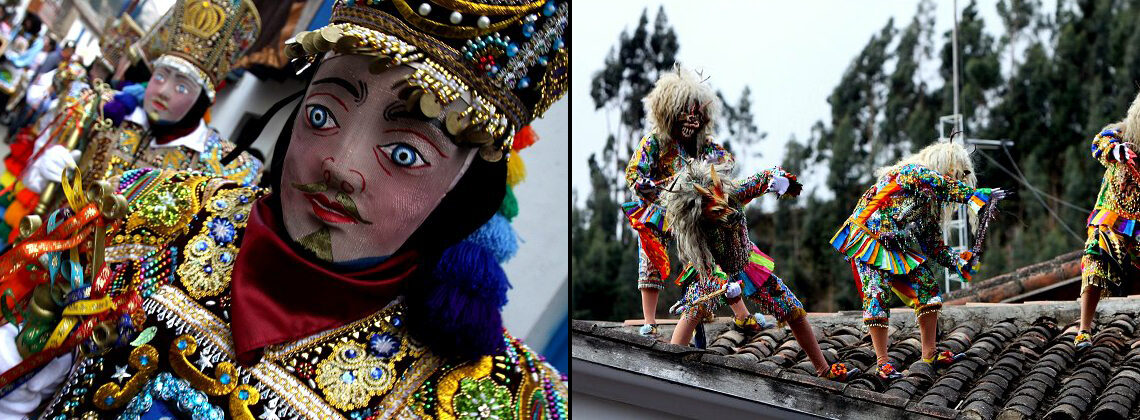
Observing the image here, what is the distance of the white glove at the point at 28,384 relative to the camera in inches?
97.0

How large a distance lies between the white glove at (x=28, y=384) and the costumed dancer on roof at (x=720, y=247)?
218 centimetres

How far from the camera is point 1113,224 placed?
4.84 m

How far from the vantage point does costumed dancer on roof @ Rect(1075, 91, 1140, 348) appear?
465 cm

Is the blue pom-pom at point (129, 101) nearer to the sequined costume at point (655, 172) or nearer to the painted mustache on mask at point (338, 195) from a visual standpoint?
the sequined costume at point (655, 172)

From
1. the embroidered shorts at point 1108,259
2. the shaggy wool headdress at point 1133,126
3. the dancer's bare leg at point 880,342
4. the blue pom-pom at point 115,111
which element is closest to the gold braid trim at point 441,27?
the dancer's bare leg at point 880,342

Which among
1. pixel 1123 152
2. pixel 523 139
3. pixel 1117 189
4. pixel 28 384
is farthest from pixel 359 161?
pixel 1117 189

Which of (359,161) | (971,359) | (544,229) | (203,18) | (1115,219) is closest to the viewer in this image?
(359,161)

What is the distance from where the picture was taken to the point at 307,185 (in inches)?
94.2

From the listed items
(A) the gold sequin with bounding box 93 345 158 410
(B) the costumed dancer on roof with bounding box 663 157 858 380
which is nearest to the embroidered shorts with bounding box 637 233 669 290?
(B) the costumed dancer on roof with bounding box 663 157 858 380

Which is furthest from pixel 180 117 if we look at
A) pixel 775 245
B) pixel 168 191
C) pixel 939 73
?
pixel 939 73

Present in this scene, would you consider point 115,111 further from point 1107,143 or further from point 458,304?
point 1107,143

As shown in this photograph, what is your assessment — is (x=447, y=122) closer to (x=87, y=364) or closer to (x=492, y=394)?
(x=492, y=394)

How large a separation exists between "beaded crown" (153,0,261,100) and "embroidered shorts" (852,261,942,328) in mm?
2425

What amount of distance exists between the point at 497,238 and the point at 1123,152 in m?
3.02
